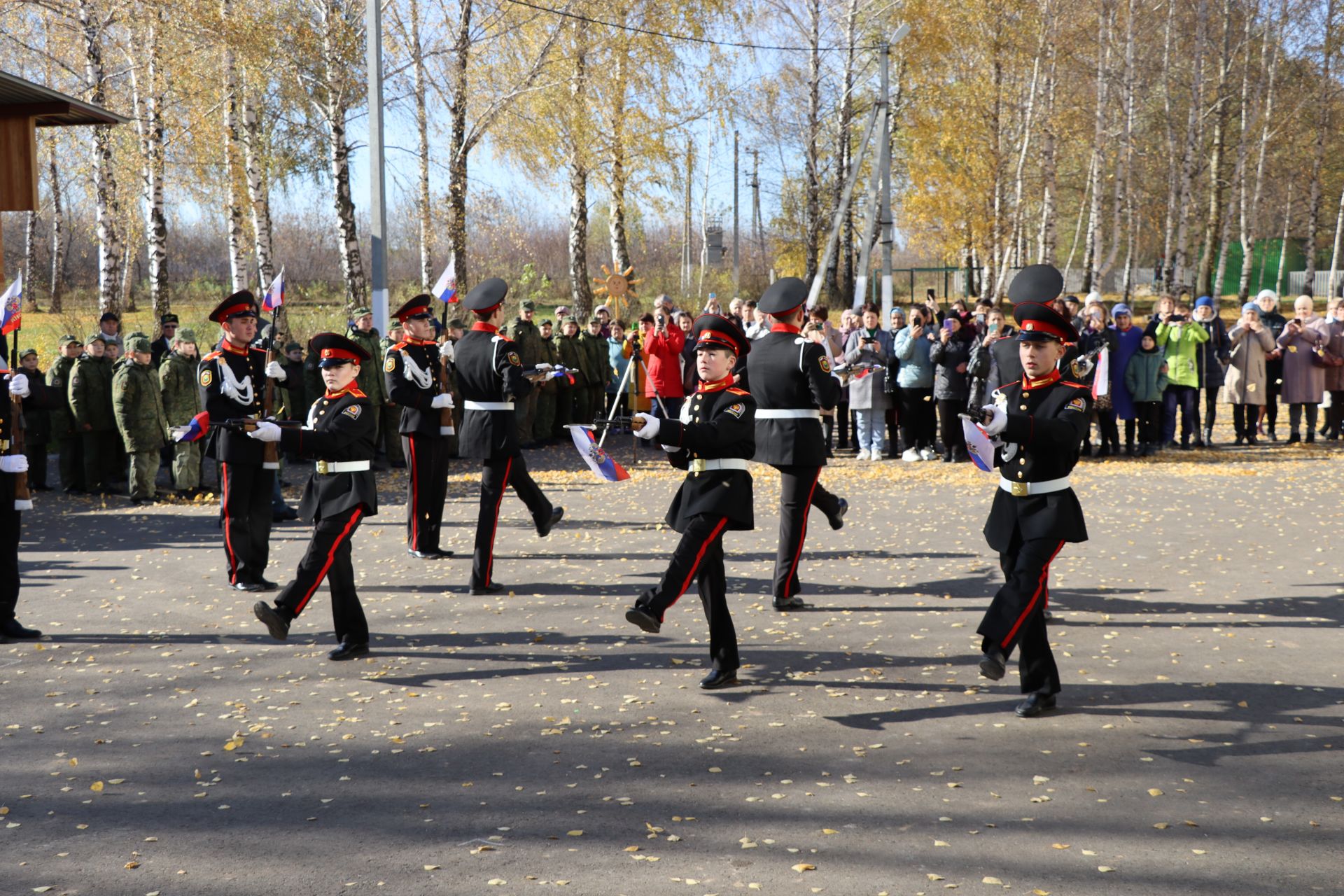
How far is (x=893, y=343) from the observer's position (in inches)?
679

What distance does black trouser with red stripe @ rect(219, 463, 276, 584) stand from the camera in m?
8.95

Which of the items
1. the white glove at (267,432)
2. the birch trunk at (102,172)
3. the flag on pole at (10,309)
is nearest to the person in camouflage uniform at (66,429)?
the flag on pole at (10,309)

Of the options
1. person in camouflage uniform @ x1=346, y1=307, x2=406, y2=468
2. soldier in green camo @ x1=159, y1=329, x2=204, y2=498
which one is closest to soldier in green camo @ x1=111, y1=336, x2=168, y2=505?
soldier in green camo @ x1=159, y1=329, x2=204, y2=498

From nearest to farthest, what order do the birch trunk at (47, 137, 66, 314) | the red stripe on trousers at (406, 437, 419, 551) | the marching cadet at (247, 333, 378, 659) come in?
the marching cadet at (247, 333, 378, 659) < the red stripe on trousers at (406, 437, 419, 551) < the birch trunk at (47, 137, 66, 314)

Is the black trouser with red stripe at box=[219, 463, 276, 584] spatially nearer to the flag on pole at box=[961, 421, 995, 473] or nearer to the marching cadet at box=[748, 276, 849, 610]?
the marching cadet at box=[748, 276, 849, 610]

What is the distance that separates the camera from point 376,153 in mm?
18859

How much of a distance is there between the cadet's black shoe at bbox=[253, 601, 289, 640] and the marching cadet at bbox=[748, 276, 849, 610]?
3082mm

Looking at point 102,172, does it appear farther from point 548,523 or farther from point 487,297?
point 548,523

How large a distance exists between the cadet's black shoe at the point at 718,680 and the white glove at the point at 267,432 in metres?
2.57

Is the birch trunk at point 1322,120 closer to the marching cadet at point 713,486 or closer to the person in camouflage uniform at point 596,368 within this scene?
the person in camouflage uniform at point 596,368

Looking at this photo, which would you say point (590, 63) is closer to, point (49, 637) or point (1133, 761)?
point (49, 637)

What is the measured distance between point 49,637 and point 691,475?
417cm

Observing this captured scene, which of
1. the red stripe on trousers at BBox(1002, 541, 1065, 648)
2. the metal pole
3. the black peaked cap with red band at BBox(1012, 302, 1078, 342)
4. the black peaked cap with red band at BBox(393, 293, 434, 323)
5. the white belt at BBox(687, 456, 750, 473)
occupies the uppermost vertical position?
the metal pole

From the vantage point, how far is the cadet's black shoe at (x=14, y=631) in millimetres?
7641
